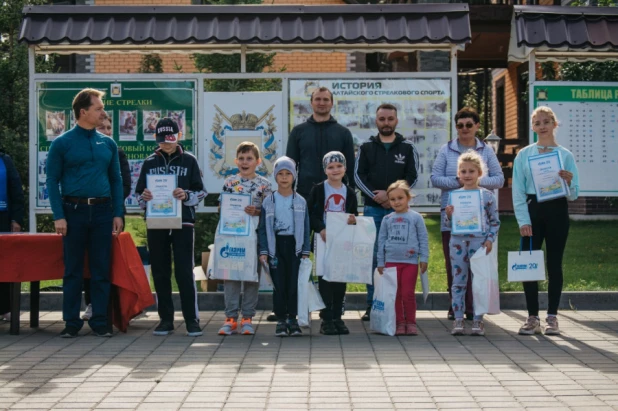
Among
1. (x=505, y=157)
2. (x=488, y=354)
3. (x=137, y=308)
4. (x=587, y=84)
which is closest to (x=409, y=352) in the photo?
(x=488, y=354)

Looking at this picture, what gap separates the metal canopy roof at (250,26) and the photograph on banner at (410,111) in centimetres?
44

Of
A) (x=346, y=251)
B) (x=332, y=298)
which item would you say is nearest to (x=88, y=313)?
(x=332, y=298)

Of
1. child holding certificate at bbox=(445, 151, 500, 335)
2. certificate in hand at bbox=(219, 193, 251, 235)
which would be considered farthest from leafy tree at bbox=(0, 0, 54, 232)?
child holding certificate at bbox=(445, 151, 500, 335)

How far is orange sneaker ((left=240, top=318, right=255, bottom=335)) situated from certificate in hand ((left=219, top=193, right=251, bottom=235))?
0.80m

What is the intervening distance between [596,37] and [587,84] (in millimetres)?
521

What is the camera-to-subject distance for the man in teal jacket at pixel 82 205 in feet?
30.0

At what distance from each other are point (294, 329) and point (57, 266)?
89.6 inches

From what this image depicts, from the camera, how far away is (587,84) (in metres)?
11.0

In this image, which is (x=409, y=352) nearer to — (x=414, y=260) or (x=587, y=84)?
(x=414, y=260)

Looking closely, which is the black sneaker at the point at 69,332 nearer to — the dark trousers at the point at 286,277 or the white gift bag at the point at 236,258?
the white gift bag at the point at 236,258

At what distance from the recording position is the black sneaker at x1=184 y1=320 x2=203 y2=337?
9.18 m

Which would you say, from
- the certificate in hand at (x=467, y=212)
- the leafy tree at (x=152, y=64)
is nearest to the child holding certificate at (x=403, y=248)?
the certificate in hand at (x=467, y=212)

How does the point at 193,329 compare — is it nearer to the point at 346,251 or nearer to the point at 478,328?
the point at 346,251

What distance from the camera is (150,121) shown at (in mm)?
11156
